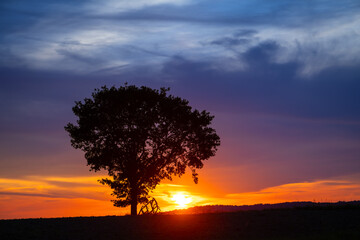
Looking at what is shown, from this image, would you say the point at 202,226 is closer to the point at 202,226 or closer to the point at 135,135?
the point at 202,226

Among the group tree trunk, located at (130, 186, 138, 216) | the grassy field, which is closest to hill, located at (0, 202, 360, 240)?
the grassy field

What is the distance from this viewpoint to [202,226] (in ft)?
115

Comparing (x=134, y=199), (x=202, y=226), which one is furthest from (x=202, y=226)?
(x=134, y=199)

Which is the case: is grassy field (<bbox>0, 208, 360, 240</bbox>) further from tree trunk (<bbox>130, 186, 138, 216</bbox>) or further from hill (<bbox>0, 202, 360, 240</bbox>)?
tree trunk (<bbox>130, 186, 138, 216</bbox>)

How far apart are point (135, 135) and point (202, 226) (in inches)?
626

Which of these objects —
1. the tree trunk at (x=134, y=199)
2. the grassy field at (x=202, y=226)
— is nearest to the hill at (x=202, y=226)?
the grassy field at (x=202, y=226)

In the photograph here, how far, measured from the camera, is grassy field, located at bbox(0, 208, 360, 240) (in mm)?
32031

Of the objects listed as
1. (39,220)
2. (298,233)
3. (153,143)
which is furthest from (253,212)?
(39,220)

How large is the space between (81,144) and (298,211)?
23.6 metres

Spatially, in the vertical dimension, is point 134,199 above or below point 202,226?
above

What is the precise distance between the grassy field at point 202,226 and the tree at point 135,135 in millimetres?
10581

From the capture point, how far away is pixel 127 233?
3294 cm

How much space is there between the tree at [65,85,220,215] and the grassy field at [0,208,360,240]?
10581mm

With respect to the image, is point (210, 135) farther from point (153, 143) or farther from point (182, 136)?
point (153, 143)
